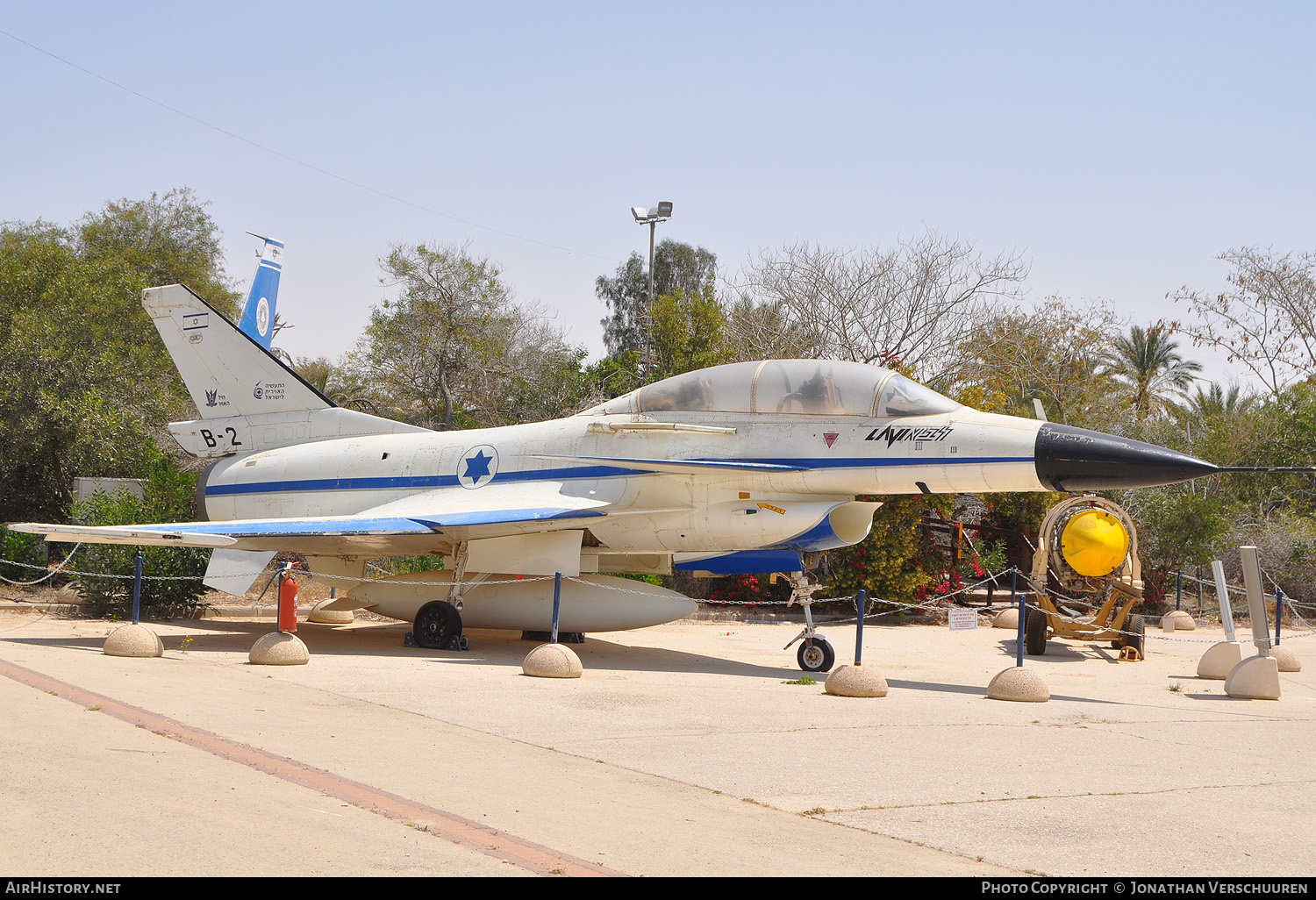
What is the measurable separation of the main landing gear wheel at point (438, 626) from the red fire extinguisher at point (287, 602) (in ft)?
7.39

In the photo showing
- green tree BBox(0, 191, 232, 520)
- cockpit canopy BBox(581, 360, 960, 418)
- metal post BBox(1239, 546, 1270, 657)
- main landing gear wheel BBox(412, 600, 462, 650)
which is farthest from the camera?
green tree BBox(0, 191, 232, 520)

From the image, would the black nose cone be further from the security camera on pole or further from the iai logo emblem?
the security camera on pole

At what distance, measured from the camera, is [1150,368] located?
4231cm

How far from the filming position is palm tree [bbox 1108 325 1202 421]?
4122 centimetres

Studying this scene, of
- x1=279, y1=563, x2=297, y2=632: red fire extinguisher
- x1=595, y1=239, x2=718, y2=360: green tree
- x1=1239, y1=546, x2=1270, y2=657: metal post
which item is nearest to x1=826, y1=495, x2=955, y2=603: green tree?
x1=1239, y1=546, x2=1270, y2=657: metal post

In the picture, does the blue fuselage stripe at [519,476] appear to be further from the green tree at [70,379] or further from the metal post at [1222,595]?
the green tree at [70,379]

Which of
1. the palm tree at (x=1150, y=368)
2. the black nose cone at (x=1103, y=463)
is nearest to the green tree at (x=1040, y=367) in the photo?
the palm tree at (x=1150, y=368)

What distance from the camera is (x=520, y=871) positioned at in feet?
14.0

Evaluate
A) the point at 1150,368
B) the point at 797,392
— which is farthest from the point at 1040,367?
the point at 797,392

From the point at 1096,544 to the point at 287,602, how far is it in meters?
10.8

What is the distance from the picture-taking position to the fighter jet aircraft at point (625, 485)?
441 inches

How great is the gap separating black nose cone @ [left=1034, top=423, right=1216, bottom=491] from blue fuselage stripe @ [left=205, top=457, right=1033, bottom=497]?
24cm

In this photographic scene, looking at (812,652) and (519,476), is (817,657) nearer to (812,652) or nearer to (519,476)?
(812,652)

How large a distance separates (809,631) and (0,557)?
15.3 metres
